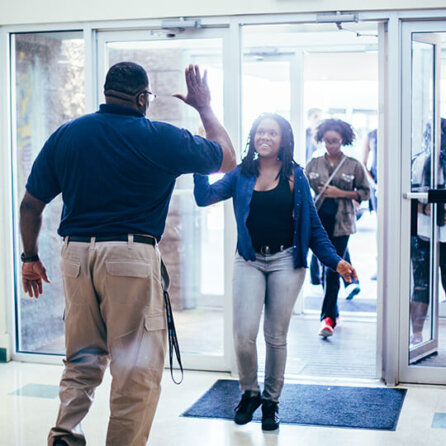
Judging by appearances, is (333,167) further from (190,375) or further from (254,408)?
(254,408)

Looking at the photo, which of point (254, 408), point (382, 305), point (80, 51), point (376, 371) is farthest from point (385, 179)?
point (80, 51)

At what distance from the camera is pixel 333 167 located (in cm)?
582

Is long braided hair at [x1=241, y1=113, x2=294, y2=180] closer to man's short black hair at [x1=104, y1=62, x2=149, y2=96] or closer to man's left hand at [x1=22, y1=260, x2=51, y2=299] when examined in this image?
man's short black hair at [x1=104, y1=62, x2=149, y2=96]

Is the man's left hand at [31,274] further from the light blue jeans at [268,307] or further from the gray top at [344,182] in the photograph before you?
the gray top at [344,182]

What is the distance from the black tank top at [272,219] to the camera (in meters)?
3.71

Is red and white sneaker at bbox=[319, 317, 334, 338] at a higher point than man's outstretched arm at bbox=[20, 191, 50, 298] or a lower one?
lower

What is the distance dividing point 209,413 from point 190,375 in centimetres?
74

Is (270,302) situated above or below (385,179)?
below

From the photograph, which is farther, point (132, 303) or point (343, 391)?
point (343, 391)

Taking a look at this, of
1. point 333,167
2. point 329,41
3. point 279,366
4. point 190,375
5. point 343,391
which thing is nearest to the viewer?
point 279,366

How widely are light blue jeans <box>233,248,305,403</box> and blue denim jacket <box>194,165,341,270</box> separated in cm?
7

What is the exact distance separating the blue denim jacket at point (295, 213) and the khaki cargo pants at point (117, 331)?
0.95 metres

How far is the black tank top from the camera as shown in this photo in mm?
3707

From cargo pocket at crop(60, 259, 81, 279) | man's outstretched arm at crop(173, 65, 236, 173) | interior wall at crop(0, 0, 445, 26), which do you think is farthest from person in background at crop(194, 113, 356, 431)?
cargo pocket at crop(60, 259, 81, 279)
